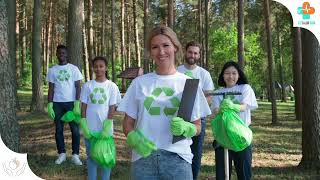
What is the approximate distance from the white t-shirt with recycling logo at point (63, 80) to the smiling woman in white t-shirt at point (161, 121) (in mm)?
4493

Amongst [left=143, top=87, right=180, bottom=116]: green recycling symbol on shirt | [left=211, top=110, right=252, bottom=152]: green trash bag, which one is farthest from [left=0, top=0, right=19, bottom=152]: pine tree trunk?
[left=143, top=87, right=180, bottom=116]: green recycling symbol on shirt

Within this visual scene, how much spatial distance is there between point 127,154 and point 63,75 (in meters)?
2.44

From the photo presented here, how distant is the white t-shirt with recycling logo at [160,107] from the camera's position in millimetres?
3150

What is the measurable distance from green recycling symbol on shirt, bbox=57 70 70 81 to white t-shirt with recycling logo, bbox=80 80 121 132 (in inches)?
72.4

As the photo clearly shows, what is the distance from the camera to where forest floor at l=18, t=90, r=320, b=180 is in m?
7.27

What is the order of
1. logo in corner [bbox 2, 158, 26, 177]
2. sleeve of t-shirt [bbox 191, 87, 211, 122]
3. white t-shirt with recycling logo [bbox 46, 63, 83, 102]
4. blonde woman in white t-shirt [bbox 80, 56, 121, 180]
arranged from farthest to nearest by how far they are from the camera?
white t-shirt with recycling logo [bbox 46, 63, 83, 102] < blonde woman in white t-shirt [bbox 80, 56, 121, 180] < logo in corner [bbox 2, 158, 26, 177] < sleeve of t-shirt [bbox 191, 87, 211, 122]

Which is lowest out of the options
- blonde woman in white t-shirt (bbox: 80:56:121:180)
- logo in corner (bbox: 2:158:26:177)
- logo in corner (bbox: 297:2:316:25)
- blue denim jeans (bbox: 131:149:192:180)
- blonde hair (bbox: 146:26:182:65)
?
logo in corner (bbox: 2:158:26:177)

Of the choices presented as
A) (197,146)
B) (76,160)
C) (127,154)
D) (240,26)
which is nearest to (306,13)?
(197,146)

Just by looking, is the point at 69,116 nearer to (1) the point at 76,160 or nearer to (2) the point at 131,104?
(1) the point at 76,160

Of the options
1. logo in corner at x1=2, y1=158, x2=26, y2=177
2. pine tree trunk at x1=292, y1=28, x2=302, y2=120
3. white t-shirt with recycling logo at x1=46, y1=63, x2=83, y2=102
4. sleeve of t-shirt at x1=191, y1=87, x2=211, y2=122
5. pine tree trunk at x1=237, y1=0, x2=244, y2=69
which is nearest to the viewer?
sleeve of t-shirt at x1=191, y1=87, x2=211, y2=122

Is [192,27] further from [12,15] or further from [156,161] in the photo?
[156,161]

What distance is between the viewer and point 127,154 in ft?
29.9

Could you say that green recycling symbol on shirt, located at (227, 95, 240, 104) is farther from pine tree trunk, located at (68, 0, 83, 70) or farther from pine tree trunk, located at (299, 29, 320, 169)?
pine tree trunk, located at (68, 0, 83, 70)

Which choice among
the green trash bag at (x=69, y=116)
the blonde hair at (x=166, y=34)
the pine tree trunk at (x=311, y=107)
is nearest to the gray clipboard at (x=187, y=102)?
the blonde hair at (x=166, y=34)
